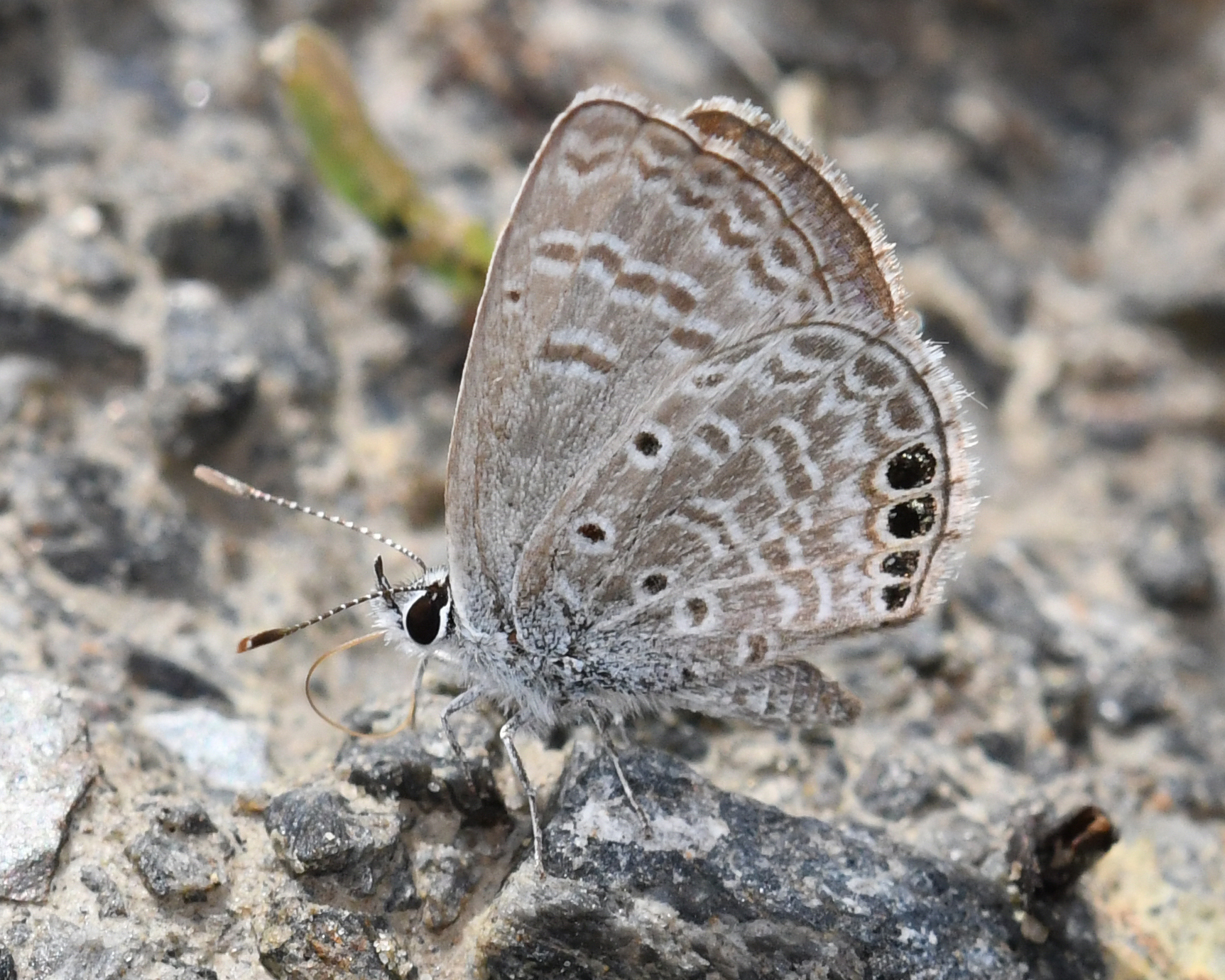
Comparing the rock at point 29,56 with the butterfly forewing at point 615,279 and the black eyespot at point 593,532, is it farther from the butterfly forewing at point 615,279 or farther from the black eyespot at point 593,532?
the black eyespot at point 593,532

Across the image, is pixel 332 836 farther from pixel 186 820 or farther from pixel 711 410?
pixel 711 410

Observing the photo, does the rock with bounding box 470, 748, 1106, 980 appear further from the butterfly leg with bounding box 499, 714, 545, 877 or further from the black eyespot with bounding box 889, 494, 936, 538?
the black eyespot with bounding box 889, 494, 936, 538

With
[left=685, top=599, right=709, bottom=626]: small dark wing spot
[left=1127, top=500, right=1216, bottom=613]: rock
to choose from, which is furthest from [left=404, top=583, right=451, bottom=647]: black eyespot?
[left=1127, top=500, right=1216, bottom=613]: rock

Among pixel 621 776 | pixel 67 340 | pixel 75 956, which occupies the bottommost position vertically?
pixel 75 956

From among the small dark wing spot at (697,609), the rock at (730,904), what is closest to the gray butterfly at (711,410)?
the small dark wing spot at (697,609)

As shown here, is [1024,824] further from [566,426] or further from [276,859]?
[276,859]

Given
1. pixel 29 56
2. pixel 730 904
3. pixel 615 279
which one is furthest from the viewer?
pixel 29 56

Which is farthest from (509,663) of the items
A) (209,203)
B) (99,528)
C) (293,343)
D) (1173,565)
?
(1173,565)

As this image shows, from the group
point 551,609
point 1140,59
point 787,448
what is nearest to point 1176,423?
point 1140,59
